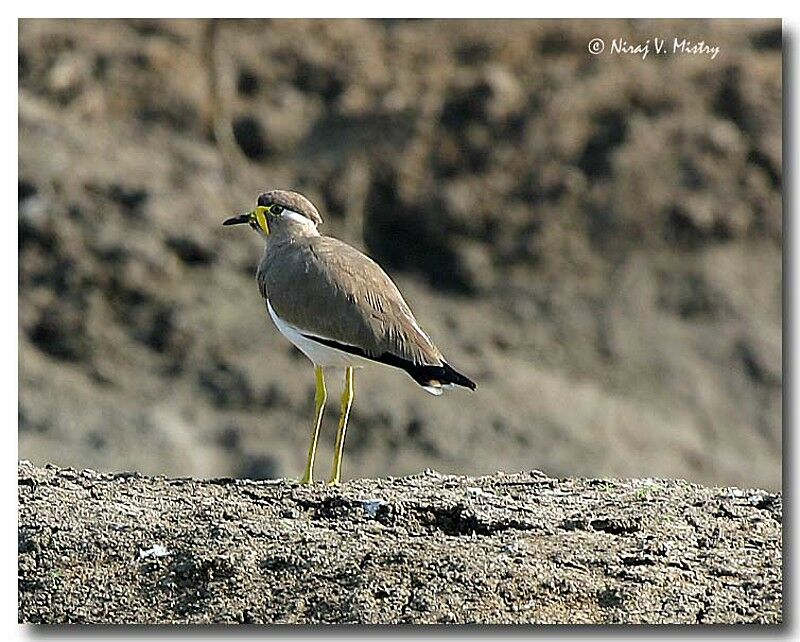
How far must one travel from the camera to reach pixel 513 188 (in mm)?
9922

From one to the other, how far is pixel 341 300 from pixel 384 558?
36.5 inches

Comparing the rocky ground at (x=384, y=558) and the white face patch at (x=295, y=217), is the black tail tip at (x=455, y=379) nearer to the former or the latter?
the rocky ground at (x=384, y=558)

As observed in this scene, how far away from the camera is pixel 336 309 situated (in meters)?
5.69

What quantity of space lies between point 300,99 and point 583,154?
1.62m

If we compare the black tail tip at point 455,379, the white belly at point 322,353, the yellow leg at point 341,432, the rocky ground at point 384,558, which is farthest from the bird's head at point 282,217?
the rocky ground at point 384,558

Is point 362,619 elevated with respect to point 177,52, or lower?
lower

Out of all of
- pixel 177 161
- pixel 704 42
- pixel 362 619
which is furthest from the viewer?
pixel 177 161

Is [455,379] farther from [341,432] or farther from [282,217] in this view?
[282,217]

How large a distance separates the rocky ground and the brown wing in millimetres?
478

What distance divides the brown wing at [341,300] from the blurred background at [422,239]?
3407 millimetres

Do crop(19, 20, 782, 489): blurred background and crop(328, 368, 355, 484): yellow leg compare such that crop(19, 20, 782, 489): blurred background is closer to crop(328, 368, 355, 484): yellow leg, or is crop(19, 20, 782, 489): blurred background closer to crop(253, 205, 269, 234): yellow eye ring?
crop(253, 205, 269, 234): yellow eye ring
